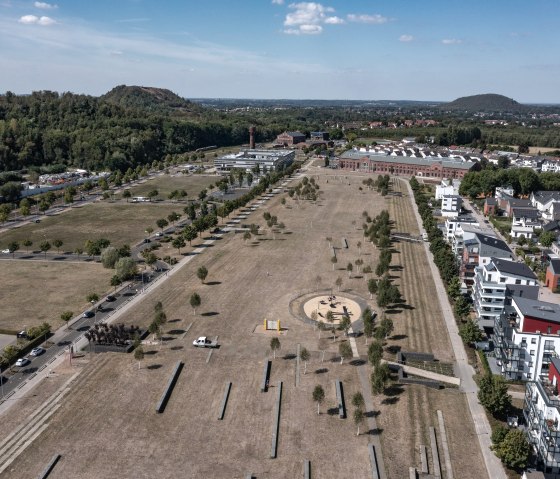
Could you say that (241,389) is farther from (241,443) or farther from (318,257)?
(318,257)

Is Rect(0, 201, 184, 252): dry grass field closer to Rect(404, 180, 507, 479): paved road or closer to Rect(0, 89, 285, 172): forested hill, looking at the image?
Rect(0, 89, 285, 172): forested hill

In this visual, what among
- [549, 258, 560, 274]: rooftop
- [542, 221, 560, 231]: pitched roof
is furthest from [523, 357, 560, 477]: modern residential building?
[542, 221, 560, 231]: pitched roof

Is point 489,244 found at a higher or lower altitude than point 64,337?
higher

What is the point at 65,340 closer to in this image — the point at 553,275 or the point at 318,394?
the point at 318,394

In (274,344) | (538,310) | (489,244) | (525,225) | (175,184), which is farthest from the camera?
(175,184)

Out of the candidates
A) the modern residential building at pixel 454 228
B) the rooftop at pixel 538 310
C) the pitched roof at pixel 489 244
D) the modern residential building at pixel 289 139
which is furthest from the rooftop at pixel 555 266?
the modern residential building at pixel 289 139

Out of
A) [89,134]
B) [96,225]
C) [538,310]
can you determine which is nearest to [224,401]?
[538,310]

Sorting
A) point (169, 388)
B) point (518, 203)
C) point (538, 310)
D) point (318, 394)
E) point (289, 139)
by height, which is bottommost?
point (169, 388)
